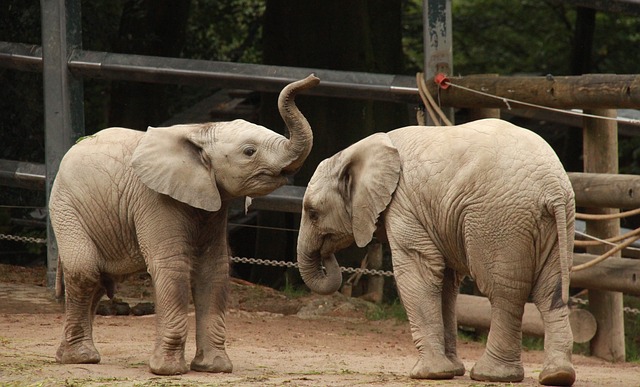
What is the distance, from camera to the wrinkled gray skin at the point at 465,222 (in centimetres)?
760

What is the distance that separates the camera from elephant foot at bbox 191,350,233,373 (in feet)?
27.4

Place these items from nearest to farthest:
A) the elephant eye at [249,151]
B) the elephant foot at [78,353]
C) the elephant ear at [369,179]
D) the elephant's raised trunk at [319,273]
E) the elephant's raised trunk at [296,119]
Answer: the elephant's raised trunk at [296,119] < the elephant ear at [369,179] < the elephant eye at [249,151] < the elephant foot at [78,353] < the elephant's raised trunk at [319,273]

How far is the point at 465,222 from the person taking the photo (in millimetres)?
7762

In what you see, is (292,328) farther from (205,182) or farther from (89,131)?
(89,131)

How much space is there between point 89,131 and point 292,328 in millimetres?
6333

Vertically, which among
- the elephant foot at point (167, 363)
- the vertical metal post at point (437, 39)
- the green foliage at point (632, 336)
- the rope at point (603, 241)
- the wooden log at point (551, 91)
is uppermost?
the vertical metal post at point (437, 39)

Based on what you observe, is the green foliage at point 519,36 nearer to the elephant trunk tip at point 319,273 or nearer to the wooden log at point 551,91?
the wooden log at point 551,91

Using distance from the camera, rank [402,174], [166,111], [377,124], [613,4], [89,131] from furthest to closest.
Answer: [166,111]
[89,131]
[377,124]
[613,4]
[402,174]

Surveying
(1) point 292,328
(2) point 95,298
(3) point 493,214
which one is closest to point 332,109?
(1) point 292,328

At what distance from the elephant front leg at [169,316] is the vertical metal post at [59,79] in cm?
407

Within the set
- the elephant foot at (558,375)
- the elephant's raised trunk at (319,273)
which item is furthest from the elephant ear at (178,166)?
the elephant foot at (558,375)

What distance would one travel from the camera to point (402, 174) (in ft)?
26.6

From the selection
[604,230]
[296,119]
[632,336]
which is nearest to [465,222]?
[296,119]

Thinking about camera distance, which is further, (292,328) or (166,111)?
(166,111)
